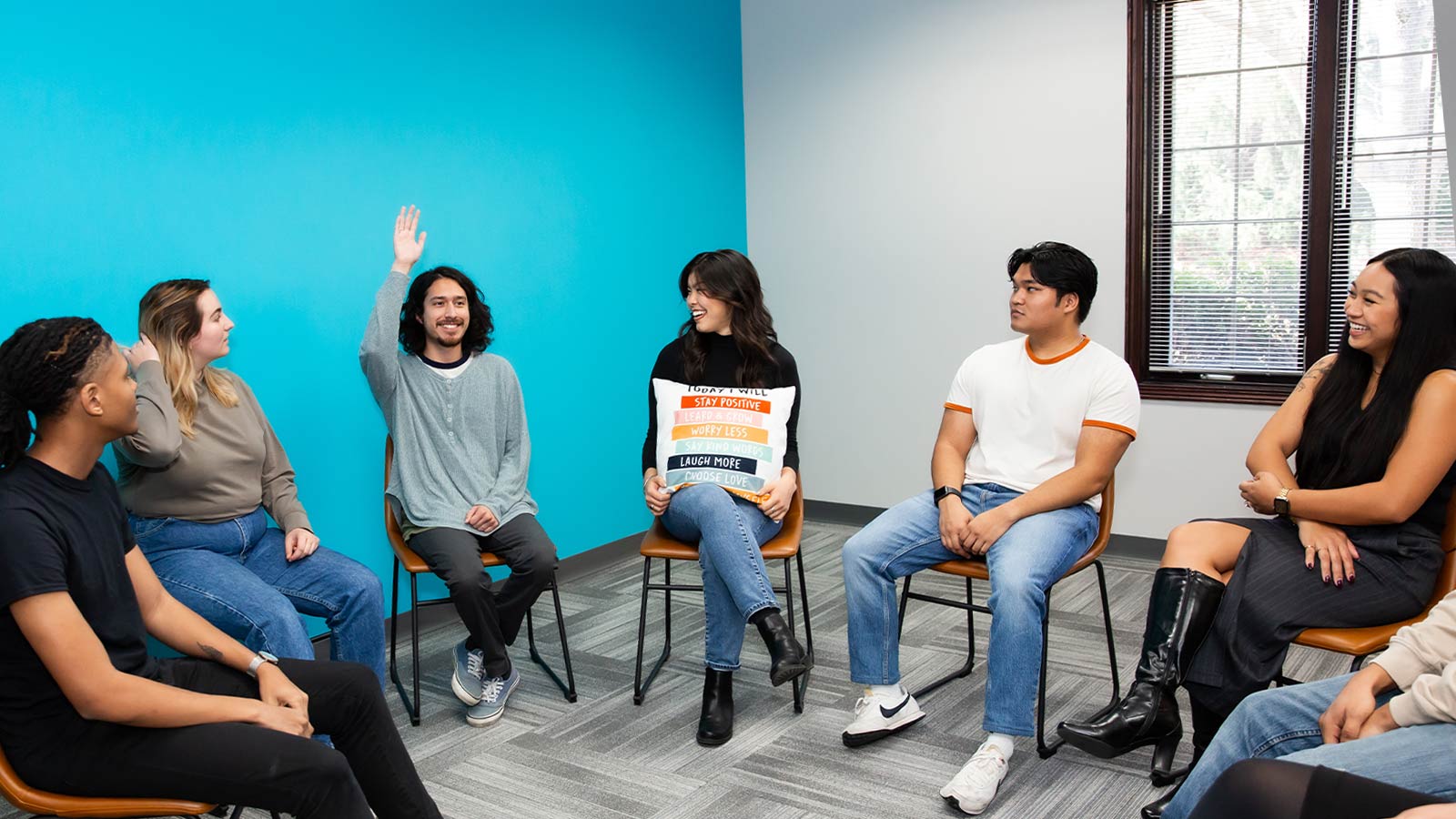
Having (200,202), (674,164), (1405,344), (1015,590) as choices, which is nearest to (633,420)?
(674,164)

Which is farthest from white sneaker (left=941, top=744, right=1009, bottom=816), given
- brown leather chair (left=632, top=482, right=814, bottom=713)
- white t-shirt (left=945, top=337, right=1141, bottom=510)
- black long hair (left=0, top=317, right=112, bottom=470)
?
black long hair (left=0, top=317, right=112, bottom=470)

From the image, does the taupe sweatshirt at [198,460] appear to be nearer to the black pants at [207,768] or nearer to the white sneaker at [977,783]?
the black pants at [207,768]

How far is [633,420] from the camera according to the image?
15.8 feet

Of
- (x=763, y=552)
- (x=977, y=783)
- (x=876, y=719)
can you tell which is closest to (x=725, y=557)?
(x=763, y=552)

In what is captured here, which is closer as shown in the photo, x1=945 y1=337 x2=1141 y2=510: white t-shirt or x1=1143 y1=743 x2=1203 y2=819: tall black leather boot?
x1=1143 y1=743 x2=1203 y2=819: tall black leather boot

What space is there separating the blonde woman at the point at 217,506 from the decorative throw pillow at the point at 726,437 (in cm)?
90

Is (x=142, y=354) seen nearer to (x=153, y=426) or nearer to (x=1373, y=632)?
(x=153, y=426)

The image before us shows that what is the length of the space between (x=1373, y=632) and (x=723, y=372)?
1.75m

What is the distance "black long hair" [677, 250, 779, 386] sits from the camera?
3195 mm

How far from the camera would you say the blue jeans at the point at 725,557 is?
2926 millimetres

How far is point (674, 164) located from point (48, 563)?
3.59 metres

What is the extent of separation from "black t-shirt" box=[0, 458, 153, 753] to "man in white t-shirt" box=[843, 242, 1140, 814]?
167 centimetres

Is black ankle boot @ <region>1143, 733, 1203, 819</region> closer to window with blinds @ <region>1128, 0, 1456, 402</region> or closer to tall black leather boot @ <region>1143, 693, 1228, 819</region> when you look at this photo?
tall black leather boot @ <region>1143, 693, 1228, 819</region>

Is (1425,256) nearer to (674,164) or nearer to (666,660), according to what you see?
(666,660)
